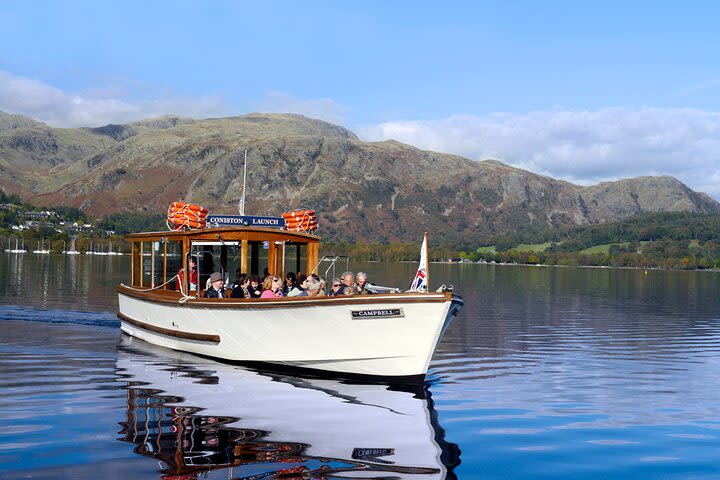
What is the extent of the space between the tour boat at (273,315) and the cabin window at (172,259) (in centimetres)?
3

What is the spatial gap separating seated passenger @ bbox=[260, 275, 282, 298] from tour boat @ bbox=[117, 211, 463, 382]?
747 millimetres

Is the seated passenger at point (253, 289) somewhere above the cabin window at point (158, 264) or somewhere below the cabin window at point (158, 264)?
below

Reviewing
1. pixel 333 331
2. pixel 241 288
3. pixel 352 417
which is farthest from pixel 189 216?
pixel 352 417

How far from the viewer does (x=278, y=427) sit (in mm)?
13375

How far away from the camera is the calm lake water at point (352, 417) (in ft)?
37.3

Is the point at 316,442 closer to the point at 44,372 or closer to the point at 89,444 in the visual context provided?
the point at 89,444

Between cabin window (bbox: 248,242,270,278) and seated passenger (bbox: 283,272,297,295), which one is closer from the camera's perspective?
seated passenger (bbox: 283,272,297,295)

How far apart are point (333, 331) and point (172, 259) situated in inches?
302

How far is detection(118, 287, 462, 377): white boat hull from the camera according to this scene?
650 inches

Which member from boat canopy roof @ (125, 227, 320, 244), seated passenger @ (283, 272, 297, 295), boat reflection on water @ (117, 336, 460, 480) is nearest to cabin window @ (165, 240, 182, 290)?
boat canopy roof @ (125, 227, 320, 244)

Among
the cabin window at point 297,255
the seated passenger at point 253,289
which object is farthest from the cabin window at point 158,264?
the seated passenger at point 253,289

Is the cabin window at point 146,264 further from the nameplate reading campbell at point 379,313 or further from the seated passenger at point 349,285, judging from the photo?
the nameplate reading campbell at point 379,313

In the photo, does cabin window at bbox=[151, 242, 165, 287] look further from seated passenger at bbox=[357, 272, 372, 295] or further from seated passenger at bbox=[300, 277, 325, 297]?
seated passenger at bbox=[357, 272, 372, 295]

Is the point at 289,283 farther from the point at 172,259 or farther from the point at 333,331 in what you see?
the point at 172,259
